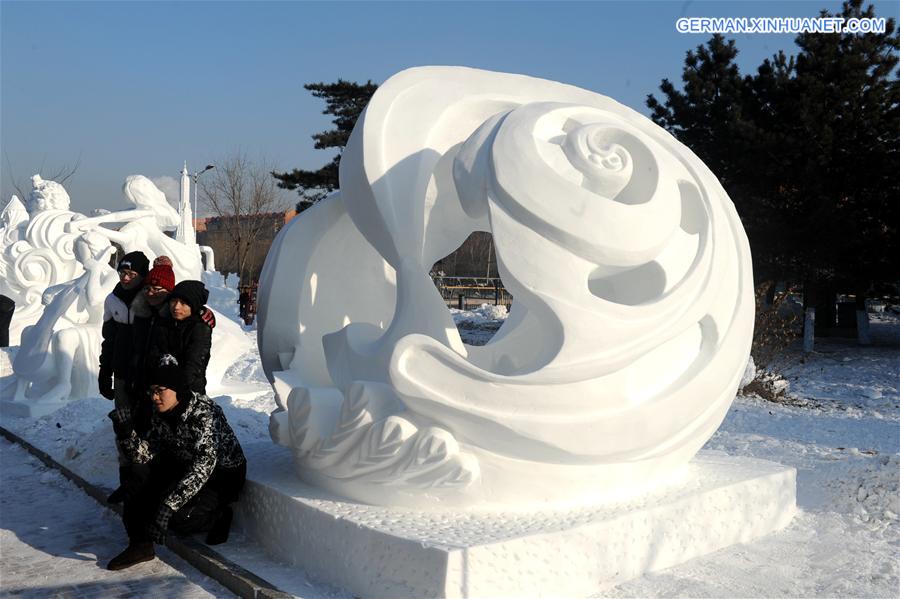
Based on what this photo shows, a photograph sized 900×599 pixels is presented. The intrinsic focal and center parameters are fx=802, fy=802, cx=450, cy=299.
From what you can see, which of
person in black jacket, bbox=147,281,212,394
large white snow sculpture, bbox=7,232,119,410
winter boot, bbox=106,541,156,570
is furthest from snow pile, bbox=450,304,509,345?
winter boot, bbox=106,541,156,570

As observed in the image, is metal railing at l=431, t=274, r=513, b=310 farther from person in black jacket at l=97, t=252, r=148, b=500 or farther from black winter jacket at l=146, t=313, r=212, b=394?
black winter jacket at l=146, t=313, r=212, b=394

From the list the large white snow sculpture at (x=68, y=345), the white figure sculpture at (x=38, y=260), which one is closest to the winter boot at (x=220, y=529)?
the large white snow sculpture at (x=68, y=345)

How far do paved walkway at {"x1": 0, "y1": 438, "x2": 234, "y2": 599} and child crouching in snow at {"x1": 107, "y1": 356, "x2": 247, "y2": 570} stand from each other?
17cm

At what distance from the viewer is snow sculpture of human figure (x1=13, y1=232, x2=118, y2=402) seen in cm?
880

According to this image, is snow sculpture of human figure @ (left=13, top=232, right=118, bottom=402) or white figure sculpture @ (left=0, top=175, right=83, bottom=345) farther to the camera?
white figure sculpture @ (left=0, top=175, right=83, bottom=345)

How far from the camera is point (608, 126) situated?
4.34m

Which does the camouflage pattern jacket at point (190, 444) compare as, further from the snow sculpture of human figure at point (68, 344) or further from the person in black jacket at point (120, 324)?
the snow sculpture of human figure at point (68, 344)

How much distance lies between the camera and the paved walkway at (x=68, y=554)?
12.8 ft

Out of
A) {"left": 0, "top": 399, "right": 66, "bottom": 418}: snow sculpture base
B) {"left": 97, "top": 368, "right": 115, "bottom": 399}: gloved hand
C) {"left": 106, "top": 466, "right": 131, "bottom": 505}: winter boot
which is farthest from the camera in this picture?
{"left": 0, "top": 399, "right": 66, "bottom": 418}: snow sculpture base

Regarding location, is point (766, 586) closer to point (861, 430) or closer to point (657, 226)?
point (657, 226)

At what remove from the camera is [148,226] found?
12.2 m

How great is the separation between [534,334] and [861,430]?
544 centimetres

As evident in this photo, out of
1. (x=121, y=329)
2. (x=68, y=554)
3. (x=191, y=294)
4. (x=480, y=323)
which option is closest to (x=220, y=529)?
(x=68, y=554)

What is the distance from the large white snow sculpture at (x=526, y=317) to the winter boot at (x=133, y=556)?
0.88 m
